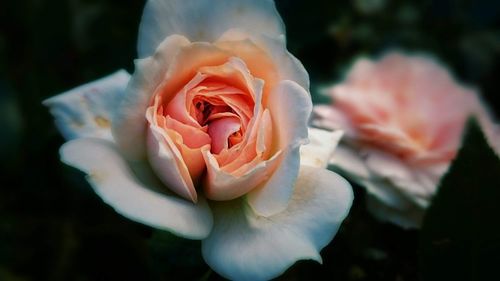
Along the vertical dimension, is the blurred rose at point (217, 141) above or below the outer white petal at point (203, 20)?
below

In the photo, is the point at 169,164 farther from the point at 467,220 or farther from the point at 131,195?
the point at 467,220

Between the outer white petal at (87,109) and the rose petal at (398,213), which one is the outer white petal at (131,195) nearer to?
the outer white petal at (87,109)

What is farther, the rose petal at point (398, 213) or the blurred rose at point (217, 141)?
the rose petal at point (398, 213)

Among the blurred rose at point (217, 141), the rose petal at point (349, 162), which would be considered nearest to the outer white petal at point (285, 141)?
the blurred rose at point (217, 141)

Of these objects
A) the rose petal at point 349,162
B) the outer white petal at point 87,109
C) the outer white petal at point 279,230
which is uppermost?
the outer white petal at point 87,109

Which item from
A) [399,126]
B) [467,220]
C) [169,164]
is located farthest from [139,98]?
[399,126]

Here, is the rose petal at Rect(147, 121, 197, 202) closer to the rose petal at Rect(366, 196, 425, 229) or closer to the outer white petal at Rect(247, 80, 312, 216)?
the outer white petal at Rect(247, 80, 312, 216)
